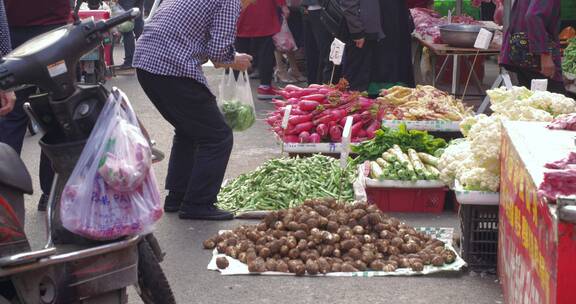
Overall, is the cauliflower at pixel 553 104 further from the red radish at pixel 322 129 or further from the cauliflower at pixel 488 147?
the red radish at pixel 322 129

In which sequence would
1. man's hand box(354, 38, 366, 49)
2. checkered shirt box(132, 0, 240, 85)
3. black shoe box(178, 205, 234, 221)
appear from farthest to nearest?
man's hand box(354, 38, 366, 49) → black shoe box(178, 205, 234, 221) → checkered shirt box(132, 0, 240, 85)

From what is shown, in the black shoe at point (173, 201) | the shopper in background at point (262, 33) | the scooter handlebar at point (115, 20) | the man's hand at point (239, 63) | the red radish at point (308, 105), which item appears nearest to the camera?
the scooter handlebar at point (115, 20)

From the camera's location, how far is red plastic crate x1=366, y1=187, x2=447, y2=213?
7.20 m

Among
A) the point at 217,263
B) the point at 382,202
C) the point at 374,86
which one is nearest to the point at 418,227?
the point at 382,202

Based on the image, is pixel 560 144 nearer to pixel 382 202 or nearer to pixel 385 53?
pixel 382 202

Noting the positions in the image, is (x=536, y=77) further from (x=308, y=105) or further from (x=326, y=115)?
(x=308, y=105)

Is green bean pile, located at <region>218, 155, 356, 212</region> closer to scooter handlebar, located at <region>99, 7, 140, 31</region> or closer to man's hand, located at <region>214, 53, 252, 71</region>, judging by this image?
man's hand, located at <region>214, 53, 252, 71</region>

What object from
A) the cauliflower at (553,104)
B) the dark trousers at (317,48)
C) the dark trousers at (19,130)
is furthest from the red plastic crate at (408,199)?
the dark trousers at (317,48)

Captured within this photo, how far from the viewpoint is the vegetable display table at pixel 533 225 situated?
137 inches

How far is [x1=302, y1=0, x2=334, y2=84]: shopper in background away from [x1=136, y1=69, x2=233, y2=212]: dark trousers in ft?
16.3

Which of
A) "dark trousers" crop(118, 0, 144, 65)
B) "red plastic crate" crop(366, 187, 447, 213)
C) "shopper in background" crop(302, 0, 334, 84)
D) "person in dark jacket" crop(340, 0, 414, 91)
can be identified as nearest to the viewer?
"red plastic crate" crop(366, 187, 447, 213)

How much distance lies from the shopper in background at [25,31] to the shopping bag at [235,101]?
1.34m

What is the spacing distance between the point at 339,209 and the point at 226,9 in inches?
61.6

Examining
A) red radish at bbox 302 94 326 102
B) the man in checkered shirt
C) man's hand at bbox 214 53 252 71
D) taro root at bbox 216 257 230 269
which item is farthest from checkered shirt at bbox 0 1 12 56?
red radish at bbox 302 94 326 102
